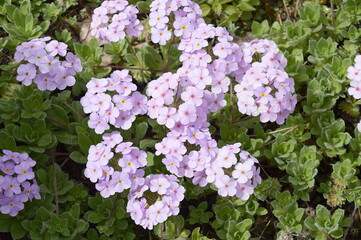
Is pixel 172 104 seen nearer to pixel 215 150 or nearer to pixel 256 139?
pixel 215 150

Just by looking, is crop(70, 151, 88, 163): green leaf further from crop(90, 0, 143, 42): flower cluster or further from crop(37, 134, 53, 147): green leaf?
crop(90, 0, 143, 42): flower cluster

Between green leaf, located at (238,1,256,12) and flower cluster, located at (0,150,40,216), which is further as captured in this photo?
green leaf, located at (238,1,256,12)

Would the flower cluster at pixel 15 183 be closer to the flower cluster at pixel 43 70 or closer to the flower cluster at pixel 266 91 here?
the flower cluster at pixel 43 70

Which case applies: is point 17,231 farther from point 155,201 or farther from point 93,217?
point 155,201

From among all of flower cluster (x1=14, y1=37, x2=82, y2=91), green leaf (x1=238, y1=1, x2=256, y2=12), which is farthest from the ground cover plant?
green leaf (x1=238, y1=1, x2=256, y2=12)

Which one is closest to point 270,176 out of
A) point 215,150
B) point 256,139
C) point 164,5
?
point 256,139

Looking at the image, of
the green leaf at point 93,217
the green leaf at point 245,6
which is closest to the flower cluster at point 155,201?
the green leaf at point 93,217
